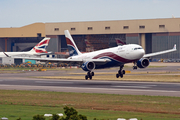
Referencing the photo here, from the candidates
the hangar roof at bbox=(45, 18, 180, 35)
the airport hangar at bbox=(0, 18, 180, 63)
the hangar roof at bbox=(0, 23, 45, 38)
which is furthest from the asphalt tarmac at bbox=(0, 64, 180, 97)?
the hangar roof at bbox=(0, 23, 45, 38)

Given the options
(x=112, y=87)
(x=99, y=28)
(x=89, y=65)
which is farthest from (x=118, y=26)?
(x=112, y=87)

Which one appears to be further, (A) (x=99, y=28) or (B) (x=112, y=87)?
(A) (x=99, y=28)

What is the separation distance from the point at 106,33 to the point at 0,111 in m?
142

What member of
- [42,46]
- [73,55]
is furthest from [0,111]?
[42,46]

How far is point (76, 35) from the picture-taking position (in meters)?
170

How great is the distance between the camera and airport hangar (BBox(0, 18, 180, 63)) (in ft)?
500

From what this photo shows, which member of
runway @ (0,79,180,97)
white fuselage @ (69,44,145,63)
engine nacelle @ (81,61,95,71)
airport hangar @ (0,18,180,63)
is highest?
airport hangar @ (0,18,180,63)

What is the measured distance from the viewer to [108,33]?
15975cm

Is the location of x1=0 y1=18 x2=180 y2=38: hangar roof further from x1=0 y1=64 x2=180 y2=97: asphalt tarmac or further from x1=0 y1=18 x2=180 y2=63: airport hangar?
x1=0 y1=64 x2=180 y2=97: asphalt tarmac

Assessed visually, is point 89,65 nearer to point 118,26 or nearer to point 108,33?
point 118,26

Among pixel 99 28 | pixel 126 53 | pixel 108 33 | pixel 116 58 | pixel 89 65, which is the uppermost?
pixel 99 28

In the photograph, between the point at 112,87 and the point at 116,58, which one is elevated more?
the point at 116,58

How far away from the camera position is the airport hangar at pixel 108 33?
152 m

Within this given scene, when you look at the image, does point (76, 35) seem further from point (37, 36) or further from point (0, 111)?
point (0, 111)
